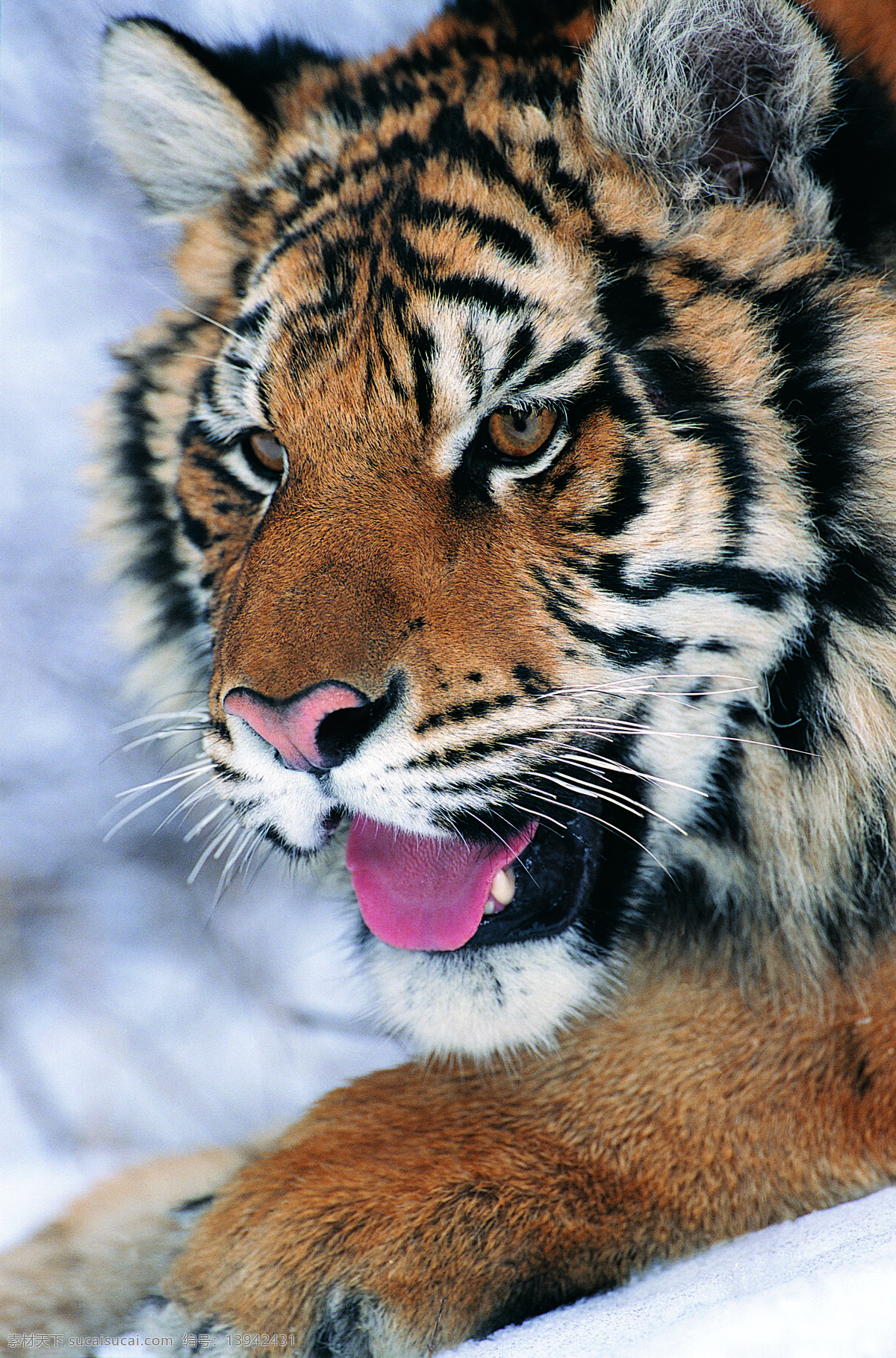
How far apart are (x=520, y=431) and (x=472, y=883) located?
42cm

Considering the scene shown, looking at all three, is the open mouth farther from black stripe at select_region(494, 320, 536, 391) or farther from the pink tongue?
black stripe at select_region(494, 320, 536, 391)

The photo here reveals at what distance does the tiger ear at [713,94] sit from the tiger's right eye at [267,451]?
17.0 inches

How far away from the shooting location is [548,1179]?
1.02 meters

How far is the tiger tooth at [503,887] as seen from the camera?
112 cm

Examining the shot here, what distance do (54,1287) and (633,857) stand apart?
2.43 ft

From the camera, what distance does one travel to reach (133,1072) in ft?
6.48

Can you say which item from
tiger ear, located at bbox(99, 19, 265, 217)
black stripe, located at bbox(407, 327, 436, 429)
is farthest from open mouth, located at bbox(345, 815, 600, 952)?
tiger ear, located at bbox(99, 19, 265, 217)

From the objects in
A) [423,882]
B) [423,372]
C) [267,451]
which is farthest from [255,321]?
[423,882]

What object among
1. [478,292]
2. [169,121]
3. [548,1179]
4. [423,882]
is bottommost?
[548,1179]

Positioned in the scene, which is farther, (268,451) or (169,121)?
(169,121)

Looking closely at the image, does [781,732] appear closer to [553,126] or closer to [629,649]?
[629,649]

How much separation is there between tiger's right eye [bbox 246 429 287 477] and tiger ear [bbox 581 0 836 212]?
0.43 m

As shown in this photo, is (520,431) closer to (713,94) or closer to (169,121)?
(713,94)

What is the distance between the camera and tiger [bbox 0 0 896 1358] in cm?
100
